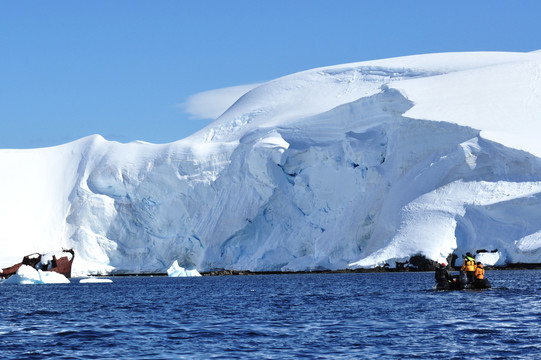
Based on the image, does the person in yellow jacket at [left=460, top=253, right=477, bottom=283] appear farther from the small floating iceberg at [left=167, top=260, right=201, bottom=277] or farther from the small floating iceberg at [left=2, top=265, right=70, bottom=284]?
the small floating iceberg at [left=167, top=260, right=201, bottom=277]

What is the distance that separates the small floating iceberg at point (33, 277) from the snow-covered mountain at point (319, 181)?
12.0 m

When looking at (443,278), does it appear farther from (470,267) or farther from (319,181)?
(319,181)

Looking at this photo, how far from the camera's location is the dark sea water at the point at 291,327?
55.0ft

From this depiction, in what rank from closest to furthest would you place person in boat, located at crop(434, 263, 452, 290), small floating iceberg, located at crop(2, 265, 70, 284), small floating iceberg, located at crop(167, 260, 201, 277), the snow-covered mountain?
person in boat, located at crop(434, 263, 452, 290)
the snow-covered mountain
small floating iceberg, located at crop(2, 265, 70, 284)
small floating iceberg, located at crop(167, 260, 201, 277)

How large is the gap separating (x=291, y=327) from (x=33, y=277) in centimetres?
4000

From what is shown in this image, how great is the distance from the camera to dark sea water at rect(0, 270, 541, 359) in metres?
16.8

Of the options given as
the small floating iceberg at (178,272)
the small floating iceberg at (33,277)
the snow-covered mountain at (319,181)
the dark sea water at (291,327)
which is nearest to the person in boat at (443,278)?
the dark sea water at (291,327)

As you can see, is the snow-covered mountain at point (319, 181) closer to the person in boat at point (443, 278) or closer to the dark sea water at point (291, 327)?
the person in boat at point (443, 278)

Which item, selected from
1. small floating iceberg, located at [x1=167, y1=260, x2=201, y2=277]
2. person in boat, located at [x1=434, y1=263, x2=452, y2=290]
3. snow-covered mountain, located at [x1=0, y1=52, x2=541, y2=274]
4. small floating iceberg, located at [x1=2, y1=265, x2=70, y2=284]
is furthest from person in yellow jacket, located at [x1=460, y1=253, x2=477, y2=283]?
small floating iceberg, located at [x1=167, y1=260, x2=201, y2=277]

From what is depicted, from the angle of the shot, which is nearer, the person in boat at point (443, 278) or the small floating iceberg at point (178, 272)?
the person in boat at point (443, 278)

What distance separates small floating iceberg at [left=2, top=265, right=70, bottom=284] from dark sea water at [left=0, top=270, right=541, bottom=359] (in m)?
24.6

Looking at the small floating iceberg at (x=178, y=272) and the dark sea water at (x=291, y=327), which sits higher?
the small floating iceberg at (x=178, y=272)

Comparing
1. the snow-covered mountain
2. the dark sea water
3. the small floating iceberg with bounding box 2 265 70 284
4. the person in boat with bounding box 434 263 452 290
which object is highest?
the snow-covered mountain

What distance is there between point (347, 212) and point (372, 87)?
65.5 feet
